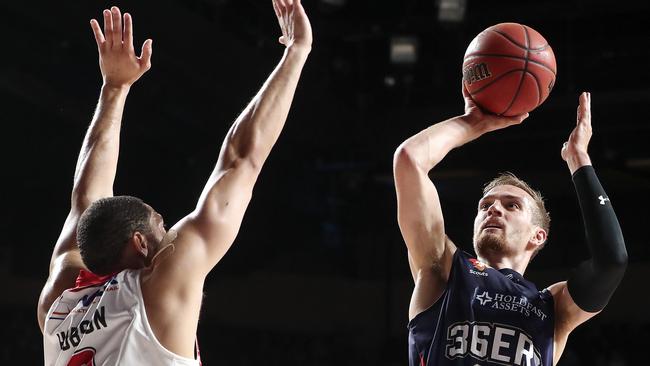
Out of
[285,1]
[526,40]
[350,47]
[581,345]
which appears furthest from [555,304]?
[581,345]

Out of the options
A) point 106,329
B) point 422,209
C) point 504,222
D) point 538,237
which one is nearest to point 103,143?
point 106,329

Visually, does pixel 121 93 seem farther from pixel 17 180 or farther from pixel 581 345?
pixel 581 345

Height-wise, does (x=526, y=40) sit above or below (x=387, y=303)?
above

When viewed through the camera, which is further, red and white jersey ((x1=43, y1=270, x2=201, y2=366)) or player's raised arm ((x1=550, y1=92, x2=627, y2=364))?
player's raised arm ((x1=550, y1=92, x2=627, y2=364))

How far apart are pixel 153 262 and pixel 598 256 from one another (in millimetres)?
1481

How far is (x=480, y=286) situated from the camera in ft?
8.86

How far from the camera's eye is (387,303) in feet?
35.9

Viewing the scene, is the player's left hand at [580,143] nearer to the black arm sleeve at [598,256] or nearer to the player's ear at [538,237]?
the black arm sleeve at [598,256]

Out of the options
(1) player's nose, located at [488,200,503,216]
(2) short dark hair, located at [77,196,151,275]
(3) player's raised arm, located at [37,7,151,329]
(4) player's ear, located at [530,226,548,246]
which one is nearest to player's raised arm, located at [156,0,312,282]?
(2) short dark hair, located at [77,196,151,275]

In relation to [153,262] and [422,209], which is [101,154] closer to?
[153,262]

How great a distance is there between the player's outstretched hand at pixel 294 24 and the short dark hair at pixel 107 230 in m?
0.70

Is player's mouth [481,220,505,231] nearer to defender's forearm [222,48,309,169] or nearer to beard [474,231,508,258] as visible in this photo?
beard [474,231,508,258]

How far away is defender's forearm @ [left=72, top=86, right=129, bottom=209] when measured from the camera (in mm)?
2547

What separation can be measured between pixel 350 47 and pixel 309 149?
83.2 inches
